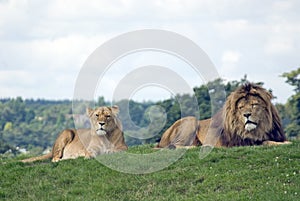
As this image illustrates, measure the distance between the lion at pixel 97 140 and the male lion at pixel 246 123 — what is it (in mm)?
1205

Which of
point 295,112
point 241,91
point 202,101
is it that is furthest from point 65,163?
point 295,112

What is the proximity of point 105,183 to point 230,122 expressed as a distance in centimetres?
439

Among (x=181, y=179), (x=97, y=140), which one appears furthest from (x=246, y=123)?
(x=181, y=179)

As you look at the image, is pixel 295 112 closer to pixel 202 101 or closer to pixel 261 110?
pixel 202 101

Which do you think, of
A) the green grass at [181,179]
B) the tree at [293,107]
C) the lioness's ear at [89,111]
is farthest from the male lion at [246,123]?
the tree at [293,107]

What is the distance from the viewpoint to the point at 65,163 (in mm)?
17078

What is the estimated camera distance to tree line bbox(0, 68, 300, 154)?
26312 millimetres

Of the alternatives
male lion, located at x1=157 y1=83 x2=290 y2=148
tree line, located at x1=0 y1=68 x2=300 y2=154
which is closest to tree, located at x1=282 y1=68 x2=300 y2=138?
tree line, located at x1=0 y1=68 x2=300 y2=154

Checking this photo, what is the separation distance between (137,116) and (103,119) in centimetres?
3660

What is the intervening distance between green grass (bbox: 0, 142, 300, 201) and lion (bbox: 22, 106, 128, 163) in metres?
1.41

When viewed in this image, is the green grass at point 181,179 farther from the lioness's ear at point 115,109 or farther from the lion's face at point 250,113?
the lioness's ear at point 115,109

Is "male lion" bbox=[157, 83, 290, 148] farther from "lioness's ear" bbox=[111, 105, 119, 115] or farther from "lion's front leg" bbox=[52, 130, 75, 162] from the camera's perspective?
"lion's front leg" bbox=[52, 130, 75, 162]

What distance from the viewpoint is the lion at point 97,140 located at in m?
18.5

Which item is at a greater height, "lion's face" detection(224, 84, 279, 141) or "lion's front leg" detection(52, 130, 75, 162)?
"lion's face" detection(224, 84, 279, 141)
